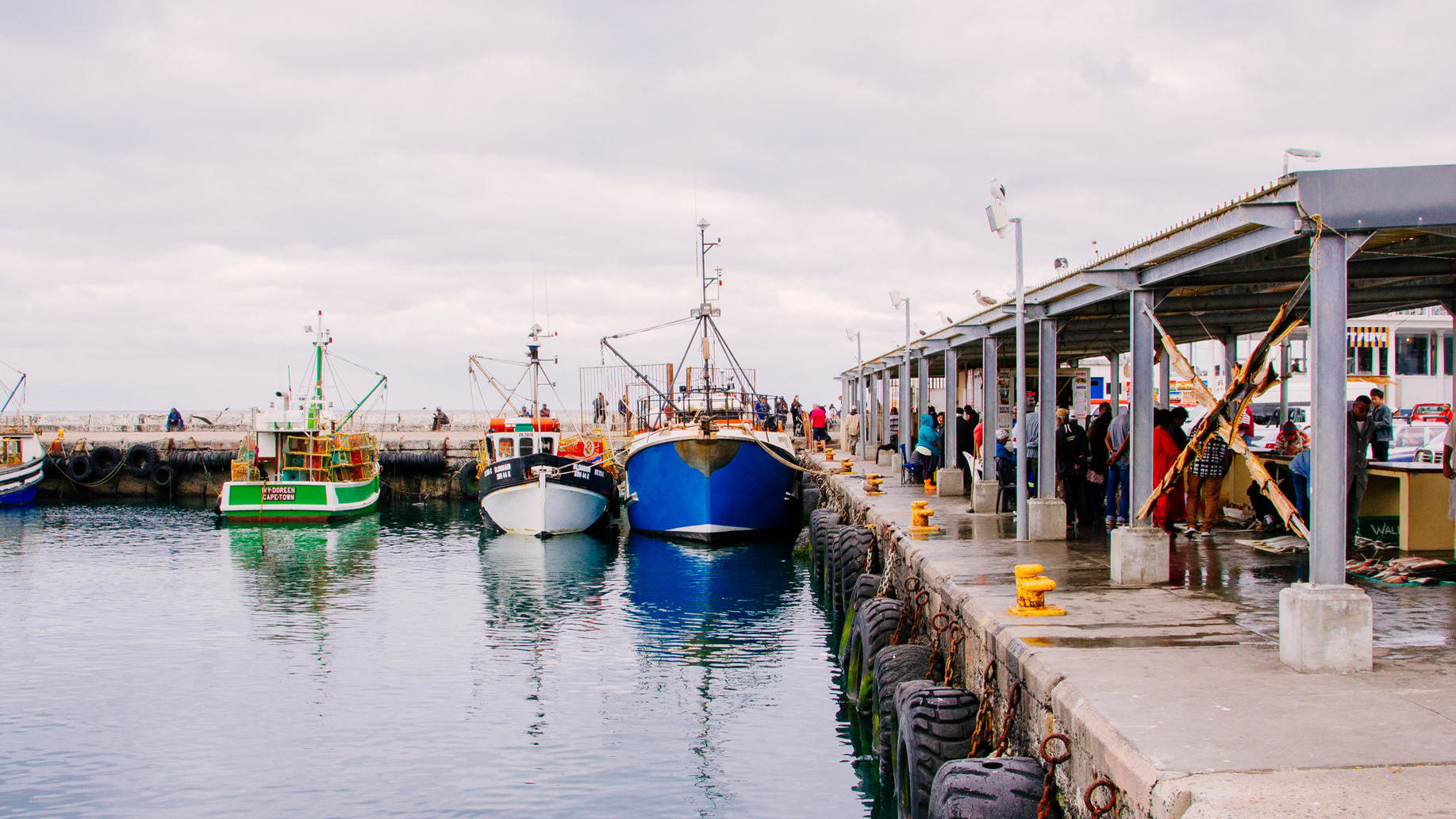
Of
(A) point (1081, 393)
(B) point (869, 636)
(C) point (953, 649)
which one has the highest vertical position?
(A) point (1081, 393)

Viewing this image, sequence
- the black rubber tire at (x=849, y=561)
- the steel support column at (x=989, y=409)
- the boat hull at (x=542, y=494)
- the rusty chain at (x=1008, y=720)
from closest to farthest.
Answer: the rusty chain at (x=1008, y=720), the black rubber tire at (x=849, y=561), the steel support column at (x=989, y=409), the boat hull at (x=542, y=494)

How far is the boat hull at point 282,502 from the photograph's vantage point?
27.7 metres

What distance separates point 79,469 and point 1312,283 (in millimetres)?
38560

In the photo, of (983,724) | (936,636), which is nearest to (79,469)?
(936,636)

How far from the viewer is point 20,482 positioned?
32562mm

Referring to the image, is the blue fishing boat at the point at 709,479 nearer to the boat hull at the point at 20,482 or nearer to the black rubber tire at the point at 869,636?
the black rubber tire at the point at 869,636

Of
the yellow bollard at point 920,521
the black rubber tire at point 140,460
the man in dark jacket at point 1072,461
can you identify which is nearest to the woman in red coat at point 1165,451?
the man in dark jacket at point 1072,461

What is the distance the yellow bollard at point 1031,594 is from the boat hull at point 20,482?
3443 centimetres

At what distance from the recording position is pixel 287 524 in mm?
27953

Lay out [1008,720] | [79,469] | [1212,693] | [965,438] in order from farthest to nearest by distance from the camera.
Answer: [79,469] → [965,438] → [1008,720] → [1212,693]

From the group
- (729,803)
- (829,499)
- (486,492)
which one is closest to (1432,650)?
(729,803)

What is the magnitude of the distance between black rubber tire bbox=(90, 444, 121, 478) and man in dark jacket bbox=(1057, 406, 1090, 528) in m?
33.6

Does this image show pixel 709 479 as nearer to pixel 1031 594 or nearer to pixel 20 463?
pixel 1031 594

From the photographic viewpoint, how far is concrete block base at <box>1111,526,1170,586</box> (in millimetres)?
8156
